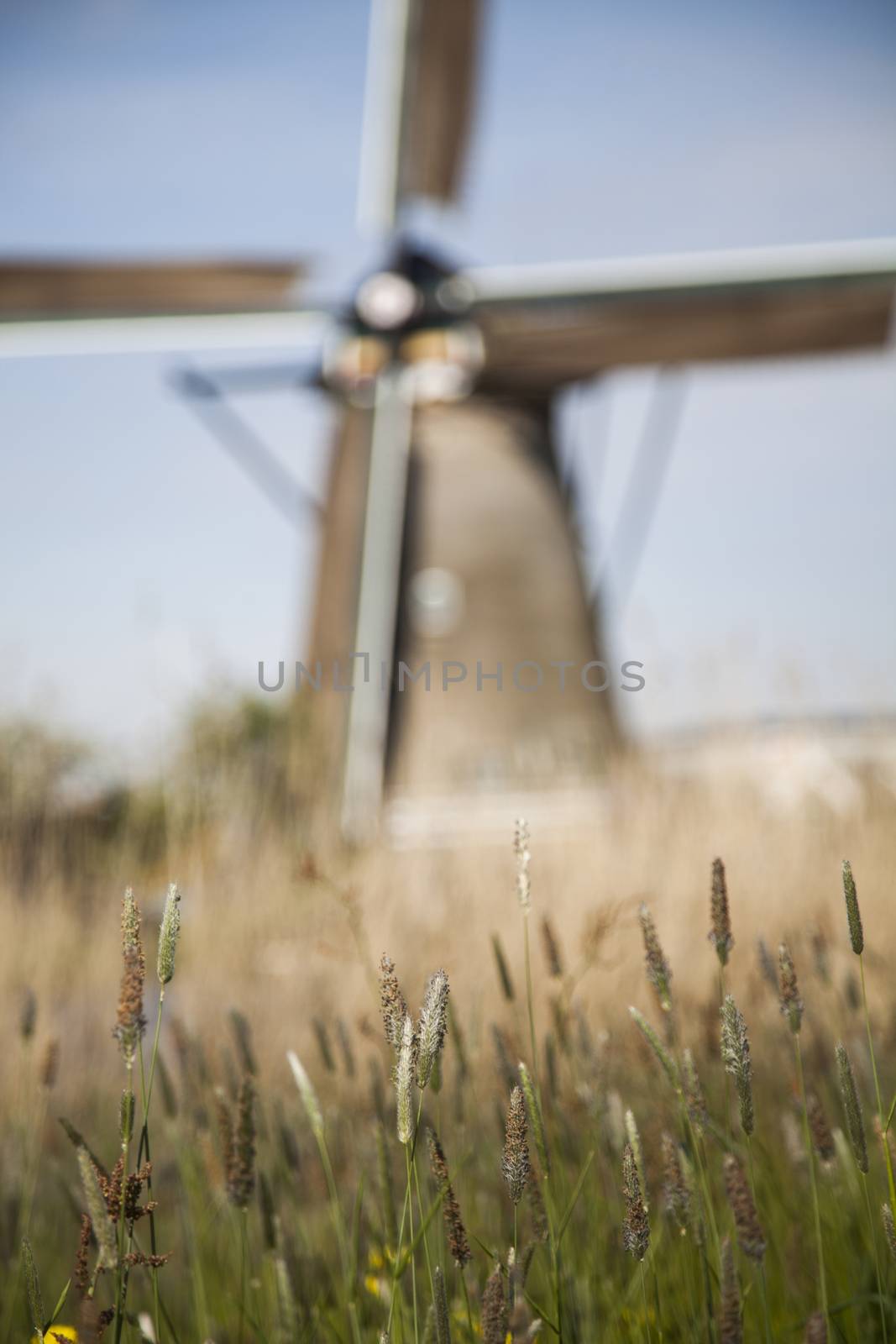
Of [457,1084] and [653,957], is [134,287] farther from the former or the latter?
[653,957]

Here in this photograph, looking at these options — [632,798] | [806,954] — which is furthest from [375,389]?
[806,954]

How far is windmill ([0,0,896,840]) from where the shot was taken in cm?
846

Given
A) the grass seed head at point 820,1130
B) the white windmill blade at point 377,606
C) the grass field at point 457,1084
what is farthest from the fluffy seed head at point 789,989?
the white windmill blade at point 377,606

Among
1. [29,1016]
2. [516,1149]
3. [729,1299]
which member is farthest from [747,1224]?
[29,1016]

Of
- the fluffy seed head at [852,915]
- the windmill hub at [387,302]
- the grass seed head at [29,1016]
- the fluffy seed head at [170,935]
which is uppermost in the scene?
the windmill hub at [387,302]

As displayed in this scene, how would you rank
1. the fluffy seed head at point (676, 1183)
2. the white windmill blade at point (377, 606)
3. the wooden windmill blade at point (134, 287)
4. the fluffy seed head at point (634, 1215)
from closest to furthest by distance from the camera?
the fluffy seed head at point (634, 1215), the fluffy seed head at point (676, 1183), the white windmill blade at point (377, 606), the wooden windmill blade at point (134, 287)

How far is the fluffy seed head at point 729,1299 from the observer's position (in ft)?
2.28

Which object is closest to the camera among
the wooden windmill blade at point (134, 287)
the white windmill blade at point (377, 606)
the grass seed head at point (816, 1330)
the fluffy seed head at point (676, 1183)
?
the grass seed head at point (816, 1330)

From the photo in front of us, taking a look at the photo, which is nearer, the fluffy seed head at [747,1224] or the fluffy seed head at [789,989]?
the fluffy seed head at [747,1224]

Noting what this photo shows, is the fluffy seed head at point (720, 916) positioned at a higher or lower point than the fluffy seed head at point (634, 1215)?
higher

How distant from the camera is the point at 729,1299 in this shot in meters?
0.71

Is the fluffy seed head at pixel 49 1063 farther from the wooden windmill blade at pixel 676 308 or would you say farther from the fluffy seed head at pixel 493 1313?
the wooden windmill blade at pixel 676 308

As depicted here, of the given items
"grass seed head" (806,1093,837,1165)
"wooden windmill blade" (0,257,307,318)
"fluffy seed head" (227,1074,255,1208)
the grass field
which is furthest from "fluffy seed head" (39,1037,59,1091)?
"wooden windmill blade" (0,257,307,318)

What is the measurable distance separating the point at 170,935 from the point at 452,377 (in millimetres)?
9156
